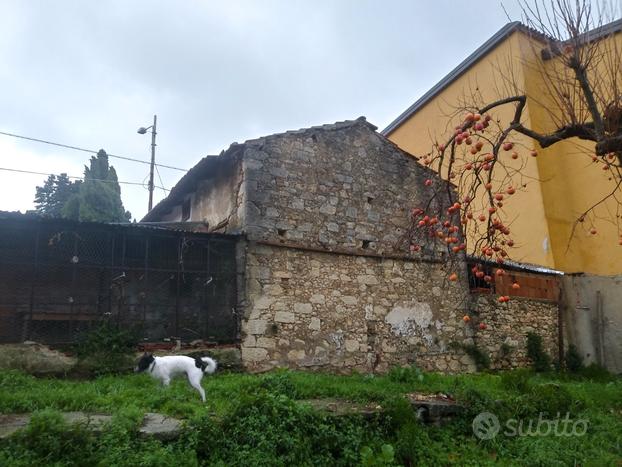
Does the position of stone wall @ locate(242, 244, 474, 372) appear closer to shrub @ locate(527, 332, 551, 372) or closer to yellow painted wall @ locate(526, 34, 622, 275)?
shrub @ locate(527, 332, 551, 372)

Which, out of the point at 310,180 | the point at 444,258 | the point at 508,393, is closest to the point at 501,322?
the point at 444,258

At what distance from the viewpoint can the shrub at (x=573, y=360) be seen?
11.7 m

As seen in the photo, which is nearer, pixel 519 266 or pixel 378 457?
pixel 378 457

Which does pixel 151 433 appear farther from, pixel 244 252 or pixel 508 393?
pixel 508 393

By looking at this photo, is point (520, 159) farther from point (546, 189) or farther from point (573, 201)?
point (573, 201)

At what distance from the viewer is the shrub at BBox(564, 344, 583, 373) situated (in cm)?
1173

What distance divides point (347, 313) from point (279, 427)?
13.6ft

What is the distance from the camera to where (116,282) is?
788 cm

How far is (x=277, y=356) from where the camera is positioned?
26.9 ft

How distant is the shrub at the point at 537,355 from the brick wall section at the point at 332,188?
4.06m

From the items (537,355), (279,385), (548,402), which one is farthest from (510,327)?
(279,385)

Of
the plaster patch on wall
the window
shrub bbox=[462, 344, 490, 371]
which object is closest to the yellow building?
shrub bbox=[462, 344, 490, 371]

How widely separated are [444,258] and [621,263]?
5.40 meters

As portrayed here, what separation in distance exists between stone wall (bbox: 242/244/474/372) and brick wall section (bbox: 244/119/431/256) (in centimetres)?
40
